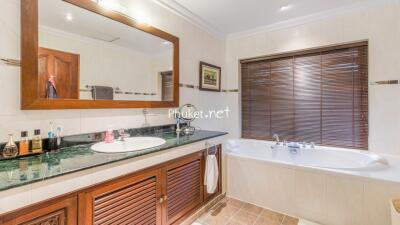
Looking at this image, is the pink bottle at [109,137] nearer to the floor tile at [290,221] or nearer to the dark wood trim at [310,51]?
the floor tile at [290,221]

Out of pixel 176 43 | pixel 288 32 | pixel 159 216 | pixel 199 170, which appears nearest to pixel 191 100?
pixel 176 43

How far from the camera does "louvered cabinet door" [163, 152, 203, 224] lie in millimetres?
1625

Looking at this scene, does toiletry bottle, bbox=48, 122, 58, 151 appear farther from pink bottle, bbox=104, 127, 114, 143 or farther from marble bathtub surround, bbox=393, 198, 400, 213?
marble bathtub surround, bbox=393, 198, 400, 213

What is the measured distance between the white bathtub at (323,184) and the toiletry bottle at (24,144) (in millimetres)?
1983

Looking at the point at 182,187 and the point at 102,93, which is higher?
the point at 102,93

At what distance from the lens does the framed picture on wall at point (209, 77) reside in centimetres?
278

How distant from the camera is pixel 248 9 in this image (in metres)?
2.40

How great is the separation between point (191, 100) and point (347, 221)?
80.7 inches

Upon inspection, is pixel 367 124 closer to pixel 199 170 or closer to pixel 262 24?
pixel 262 24

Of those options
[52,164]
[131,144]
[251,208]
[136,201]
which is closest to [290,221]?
[251,208]

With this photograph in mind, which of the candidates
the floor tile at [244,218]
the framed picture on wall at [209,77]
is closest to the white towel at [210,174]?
the floor tile at [244,218]

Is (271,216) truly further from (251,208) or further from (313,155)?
(313,155)

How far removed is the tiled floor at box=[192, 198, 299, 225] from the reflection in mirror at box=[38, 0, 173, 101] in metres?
1.37

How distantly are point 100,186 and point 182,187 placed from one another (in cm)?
81
